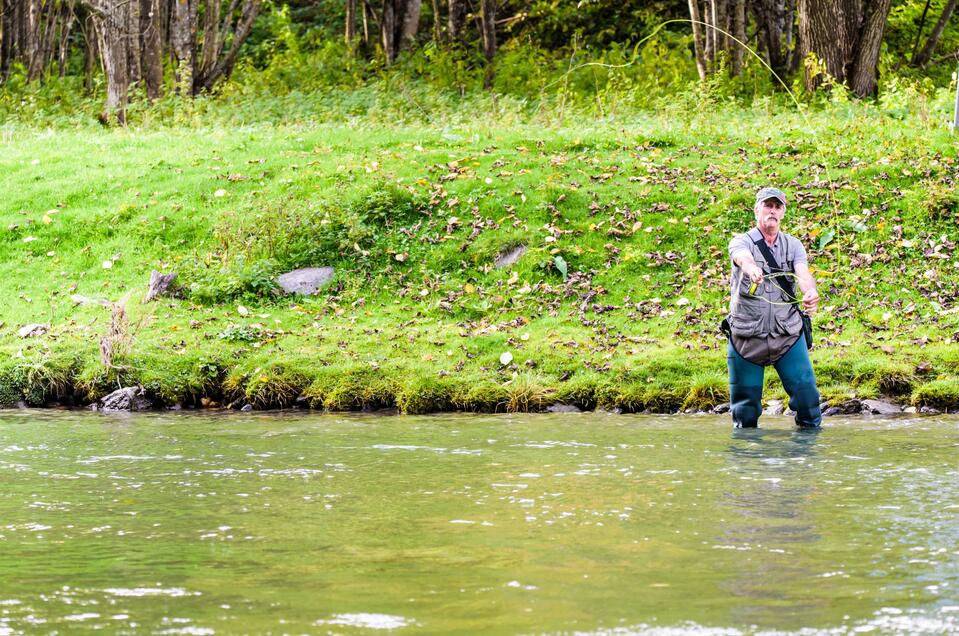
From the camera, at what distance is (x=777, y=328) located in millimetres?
8836

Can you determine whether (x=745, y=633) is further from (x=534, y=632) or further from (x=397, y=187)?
(x=397, y=187)

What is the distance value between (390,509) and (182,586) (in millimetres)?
1849

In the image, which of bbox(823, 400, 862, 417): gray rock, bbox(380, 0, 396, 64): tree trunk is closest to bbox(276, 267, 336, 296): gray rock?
bbox(823, 400, 862, 417): gray rock

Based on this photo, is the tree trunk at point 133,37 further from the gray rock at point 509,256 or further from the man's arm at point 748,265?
the man's arm at point 748,265

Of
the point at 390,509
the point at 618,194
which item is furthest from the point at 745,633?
the point at 618,194

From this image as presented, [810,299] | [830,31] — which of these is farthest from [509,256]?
[830,31]

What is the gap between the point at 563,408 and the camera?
11.5 metres

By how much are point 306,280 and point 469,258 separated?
7.11 ft

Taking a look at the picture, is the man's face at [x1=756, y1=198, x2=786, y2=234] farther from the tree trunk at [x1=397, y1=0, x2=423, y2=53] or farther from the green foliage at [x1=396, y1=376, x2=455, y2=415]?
the tree trunk at [x1=397, y1=0, x2=423, y2=53]

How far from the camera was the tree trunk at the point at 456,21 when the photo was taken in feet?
102

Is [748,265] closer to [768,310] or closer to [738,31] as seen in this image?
[768,310]

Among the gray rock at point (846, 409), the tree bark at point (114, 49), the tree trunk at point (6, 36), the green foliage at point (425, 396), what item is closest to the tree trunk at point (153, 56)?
the tree bark at point (114, 49)

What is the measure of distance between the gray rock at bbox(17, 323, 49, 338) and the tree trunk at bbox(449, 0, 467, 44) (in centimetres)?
1906

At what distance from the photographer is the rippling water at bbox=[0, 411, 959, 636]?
4711 mm
